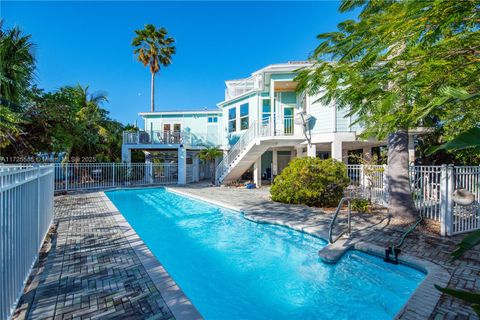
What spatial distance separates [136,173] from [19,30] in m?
11.6

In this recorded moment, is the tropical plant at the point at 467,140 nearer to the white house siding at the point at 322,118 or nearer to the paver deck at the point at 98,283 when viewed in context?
the paver deck at the point at 98,283

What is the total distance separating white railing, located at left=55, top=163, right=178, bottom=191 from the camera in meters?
15.9

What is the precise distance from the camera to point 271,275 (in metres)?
5.20

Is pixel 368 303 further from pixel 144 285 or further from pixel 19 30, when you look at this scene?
pixel 19 30

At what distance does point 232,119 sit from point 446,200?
16643 mm

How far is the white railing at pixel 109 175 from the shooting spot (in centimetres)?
1589

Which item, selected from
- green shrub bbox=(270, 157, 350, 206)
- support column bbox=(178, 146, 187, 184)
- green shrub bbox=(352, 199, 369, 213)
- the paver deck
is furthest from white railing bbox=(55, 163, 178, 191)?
green shrub bbox=(352, 199, 369, 213)

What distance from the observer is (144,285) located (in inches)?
151

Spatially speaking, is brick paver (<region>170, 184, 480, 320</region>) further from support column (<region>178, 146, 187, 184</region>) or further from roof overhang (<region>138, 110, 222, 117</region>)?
roof overhang (<region>138, 110, 222, 117</region>)

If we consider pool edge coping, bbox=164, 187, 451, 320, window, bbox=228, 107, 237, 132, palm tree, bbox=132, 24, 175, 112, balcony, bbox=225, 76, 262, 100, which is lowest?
pool edge coping, bbox=164, 187, 451, 320

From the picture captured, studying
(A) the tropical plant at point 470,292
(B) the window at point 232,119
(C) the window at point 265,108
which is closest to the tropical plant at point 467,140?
(A) the tropical plant at point 470,292

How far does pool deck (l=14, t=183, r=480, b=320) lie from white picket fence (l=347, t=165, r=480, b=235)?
0.65 metres

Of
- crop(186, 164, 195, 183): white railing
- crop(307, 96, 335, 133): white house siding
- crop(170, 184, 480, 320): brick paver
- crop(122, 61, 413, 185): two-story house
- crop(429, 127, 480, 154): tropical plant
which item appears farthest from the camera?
crop(186, 164, 195, 183): white railing

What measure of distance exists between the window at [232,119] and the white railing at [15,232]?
1694cm
